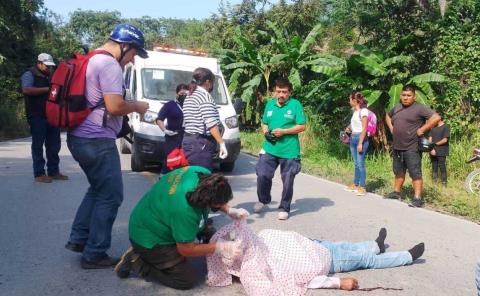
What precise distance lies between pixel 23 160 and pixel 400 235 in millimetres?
8358

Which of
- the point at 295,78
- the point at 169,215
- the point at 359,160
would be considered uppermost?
the point at 295,78

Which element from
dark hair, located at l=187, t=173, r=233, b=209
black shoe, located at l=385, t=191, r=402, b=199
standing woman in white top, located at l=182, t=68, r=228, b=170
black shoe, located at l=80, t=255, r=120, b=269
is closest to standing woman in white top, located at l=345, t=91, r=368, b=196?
black shoe, located at l=385, t=191, r=402, b=199

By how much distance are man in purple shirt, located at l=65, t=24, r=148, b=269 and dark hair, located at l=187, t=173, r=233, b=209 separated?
1.02m

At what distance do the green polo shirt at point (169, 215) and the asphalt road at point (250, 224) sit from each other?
18.0 inches

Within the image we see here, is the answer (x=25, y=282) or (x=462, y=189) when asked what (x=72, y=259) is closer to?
(x=25, y=282)

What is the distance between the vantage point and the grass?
306 inches

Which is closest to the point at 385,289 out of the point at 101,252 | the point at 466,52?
the point at 101,252

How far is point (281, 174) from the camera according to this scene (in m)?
6.79

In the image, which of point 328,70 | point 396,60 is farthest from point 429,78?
point 328,70

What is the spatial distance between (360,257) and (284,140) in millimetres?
2347

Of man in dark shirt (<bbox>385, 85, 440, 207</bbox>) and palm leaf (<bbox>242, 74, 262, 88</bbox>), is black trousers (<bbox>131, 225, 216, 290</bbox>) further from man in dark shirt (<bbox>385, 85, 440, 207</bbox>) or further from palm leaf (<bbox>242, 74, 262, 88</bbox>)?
palm leaf (<bbox>242, 74, 262, 88</bbox>)

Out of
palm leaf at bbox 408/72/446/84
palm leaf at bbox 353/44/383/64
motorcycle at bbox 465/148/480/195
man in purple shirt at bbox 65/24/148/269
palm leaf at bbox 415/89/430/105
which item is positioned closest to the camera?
man in purple shirt at bbox 65/24/148/269

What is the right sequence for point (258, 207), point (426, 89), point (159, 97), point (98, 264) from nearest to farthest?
1. point (98, 264)
2. point (258, 207)
3. point (159, 97)
4. point (426, 89)

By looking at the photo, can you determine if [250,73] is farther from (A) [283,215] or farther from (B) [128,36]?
(B) [128,36]
